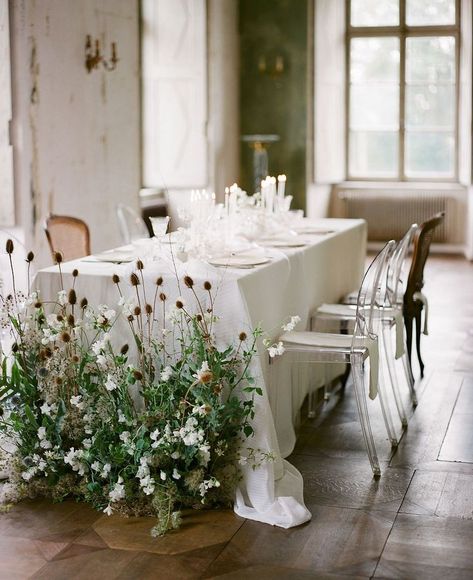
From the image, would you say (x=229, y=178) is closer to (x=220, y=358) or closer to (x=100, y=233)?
(x=100, y=233)

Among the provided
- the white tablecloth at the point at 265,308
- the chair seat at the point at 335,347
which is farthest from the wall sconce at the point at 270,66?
the chair seat at the point at 335,347

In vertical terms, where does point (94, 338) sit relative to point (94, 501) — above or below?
above

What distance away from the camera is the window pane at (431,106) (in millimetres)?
12039

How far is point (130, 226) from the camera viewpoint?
8492 millimetres

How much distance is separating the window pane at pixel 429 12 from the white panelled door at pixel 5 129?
21.4 feet

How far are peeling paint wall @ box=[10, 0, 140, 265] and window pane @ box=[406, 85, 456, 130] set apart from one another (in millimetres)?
4593

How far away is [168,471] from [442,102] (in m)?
9.26

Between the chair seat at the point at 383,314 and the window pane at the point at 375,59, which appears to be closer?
the chair seat at the point at 383,314

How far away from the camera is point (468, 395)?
5547mm

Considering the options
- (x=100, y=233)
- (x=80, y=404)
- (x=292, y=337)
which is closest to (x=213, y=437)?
(x=80, y=404)

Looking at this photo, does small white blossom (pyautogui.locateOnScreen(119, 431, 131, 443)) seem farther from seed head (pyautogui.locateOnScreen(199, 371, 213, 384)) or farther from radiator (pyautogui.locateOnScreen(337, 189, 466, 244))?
radiator (pyautogui.locateOnScreen(337, 189, 466, 244))

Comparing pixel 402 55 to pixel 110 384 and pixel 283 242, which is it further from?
pixel 110 384

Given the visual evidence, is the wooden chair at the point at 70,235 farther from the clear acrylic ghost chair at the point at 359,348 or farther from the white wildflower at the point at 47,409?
the white wildflower at the point at 47,409


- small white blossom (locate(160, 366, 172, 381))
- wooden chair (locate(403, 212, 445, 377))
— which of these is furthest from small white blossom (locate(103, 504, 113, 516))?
wooden chair (locate(403, 212, 445, 377))
